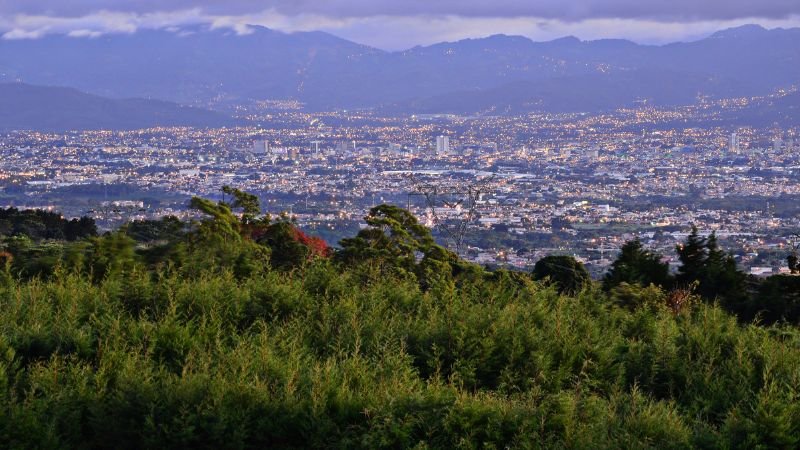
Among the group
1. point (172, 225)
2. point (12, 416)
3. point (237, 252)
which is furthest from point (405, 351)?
point (172, 225)

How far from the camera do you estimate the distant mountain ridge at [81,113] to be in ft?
276

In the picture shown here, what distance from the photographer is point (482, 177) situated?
48094mm

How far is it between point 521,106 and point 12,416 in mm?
94592

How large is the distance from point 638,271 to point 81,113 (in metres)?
79.6

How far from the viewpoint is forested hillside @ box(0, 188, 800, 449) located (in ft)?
19.4

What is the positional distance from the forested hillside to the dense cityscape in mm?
10916

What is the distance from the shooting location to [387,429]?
5.83m

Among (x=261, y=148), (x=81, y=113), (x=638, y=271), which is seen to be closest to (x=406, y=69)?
(x=81, y=113)

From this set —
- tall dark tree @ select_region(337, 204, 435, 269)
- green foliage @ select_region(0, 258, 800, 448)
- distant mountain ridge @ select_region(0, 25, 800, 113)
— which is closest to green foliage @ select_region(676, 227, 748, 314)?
tall dark tree @ select_region(337, 204, 435, 269)

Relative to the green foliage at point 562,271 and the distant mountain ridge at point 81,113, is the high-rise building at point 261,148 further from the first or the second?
the green foliage at point 562,271

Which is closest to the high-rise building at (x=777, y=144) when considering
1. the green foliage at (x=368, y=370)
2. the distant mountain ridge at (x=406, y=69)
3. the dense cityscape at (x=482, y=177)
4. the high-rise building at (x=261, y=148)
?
the dense cityscape at (x=482, y=177)

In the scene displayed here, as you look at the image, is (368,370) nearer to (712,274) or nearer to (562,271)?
(712,274)

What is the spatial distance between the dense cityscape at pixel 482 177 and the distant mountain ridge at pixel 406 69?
18.8 metres

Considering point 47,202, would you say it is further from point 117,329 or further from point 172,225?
point 117,329
